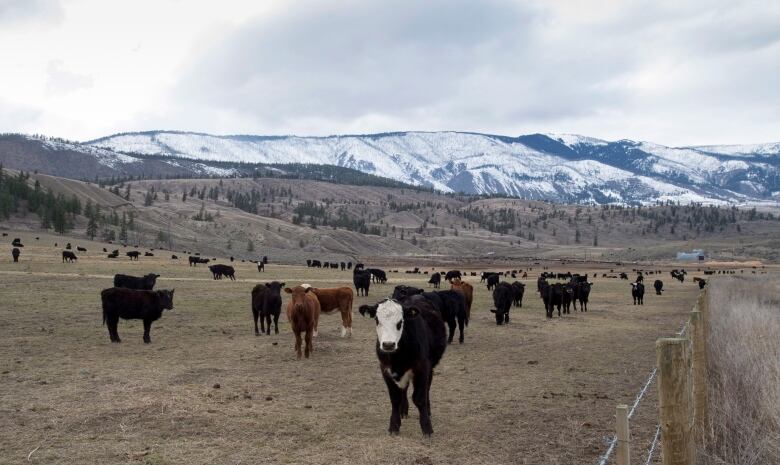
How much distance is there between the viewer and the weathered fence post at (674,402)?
566 cm

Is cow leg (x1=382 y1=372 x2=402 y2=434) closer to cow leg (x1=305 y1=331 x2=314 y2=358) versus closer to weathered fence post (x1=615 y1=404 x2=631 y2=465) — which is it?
weathered fence post (x1=615 y1=404 x2=631 y2=465)

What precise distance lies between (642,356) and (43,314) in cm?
2218

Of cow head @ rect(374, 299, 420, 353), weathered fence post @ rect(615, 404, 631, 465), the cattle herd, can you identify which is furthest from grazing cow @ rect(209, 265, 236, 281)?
weathered fence post @ rect(615, 404, 631, 465)

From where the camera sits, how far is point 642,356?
57.8 ft

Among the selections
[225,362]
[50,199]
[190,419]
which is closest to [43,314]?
[225,362]

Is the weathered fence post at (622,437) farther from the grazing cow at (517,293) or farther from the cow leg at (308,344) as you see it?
the grazing cow at (517,293)

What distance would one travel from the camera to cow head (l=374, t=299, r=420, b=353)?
899 cm

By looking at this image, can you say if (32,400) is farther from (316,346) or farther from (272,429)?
(316,346)

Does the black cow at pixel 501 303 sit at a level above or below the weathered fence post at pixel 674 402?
below

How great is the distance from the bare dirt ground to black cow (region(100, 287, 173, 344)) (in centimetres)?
62

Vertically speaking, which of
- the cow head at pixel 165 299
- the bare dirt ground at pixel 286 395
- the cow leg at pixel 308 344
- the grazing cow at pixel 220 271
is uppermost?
the cow head at pixel 165 299

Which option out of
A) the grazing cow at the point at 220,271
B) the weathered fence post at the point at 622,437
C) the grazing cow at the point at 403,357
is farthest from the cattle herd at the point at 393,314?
the grazing cow at the point at 220,271

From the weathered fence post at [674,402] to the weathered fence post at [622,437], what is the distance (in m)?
0.43

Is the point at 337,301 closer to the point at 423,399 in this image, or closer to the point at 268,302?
the point at 268,302
